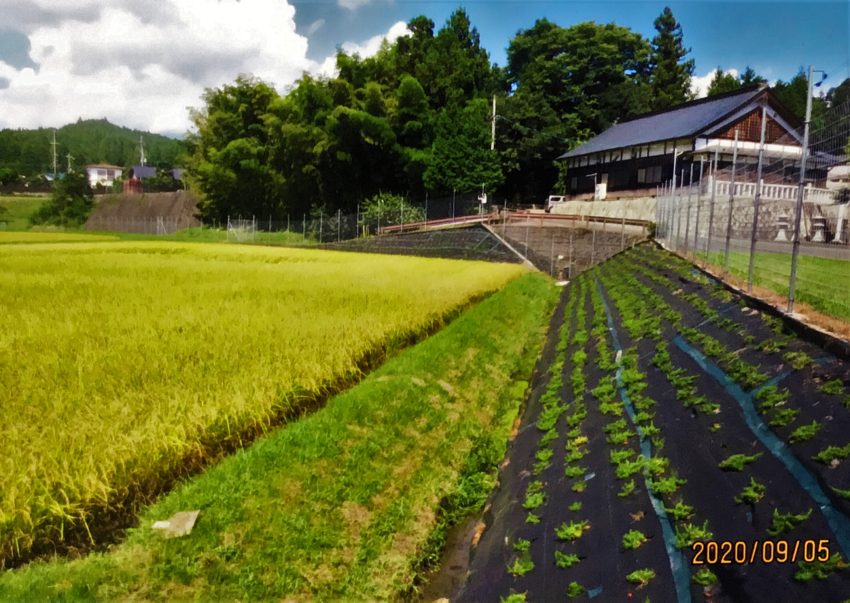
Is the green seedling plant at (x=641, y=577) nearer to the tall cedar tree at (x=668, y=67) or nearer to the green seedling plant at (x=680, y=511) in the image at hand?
the green seedling plant at (x=680, y=511)

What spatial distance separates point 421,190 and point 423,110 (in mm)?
4829

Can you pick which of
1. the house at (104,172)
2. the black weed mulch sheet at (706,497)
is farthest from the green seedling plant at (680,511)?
the house at (104,172)

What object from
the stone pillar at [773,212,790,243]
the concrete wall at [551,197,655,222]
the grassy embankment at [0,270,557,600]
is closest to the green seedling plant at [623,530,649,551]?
the grassy embankment at [0,270,557,600]

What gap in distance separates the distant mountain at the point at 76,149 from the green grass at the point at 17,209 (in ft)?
18.4

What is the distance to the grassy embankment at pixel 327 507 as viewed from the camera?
115 inches

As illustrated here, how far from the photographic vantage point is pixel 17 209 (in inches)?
2127

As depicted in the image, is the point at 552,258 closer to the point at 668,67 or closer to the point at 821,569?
the point at 821,569

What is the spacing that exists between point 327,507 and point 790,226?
14183 millimetres

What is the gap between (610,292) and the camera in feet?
36.5

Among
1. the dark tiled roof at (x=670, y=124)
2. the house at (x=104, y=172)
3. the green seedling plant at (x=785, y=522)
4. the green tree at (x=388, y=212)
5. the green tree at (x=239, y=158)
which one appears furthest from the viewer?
the house at (x=104, y=172)

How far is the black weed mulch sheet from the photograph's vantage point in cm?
235

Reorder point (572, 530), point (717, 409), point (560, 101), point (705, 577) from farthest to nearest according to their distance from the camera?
point (560, 101) → point (717, 409) → point (572, 530) → point (705, 577)

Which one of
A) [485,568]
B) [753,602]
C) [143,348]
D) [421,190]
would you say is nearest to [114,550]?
[485,568]

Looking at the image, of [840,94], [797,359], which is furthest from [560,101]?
[797,359]
